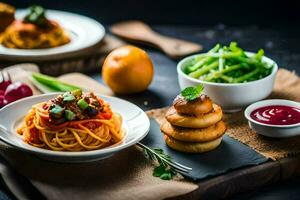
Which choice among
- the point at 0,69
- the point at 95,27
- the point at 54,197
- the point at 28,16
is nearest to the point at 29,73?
the point at 0,69

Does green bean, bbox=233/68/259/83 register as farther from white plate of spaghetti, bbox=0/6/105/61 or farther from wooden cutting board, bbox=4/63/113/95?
white plate of spaghetti, bbox=0/6/105/61

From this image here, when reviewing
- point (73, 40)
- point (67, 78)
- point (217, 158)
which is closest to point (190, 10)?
point (73, 40)

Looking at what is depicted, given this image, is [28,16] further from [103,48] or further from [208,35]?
[208,35]

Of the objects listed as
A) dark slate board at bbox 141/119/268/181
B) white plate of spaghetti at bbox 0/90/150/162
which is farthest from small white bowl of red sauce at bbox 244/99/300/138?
white plate of spaghetti at bbox 0/90/150/162

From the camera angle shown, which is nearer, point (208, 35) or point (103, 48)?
point (103, 48)

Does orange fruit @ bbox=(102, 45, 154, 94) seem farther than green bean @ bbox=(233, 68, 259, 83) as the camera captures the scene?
Yes

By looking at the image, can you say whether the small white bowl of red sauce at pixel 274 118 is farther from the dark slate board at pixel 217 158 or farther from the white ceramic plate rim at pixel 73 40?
the white ceramic plate rim at pixel 73 40

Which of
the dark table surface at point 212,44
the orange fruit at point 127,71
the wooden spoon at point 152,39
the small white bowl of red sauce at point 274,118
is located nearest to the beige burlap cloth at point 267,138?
the small white bowl of red sauce at point 274,118
